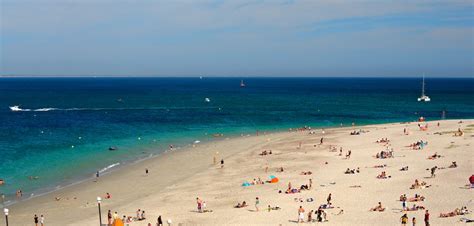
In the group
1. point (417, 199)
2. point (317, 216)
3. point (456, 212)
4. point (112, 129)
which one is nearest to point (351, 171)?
point (417, 199)

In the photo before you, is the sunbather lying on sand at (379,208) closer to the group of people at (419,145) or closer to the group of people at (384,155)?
the group of people at (384,155)

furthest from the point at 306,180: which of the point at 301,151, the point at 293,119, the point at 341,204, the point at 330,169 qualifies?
the point at 293,119

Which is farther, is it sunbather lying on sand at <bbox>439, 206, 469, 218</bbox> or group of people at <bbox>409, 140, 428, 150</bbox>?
group of people at <bbox>409, 140, 428, 150</bbox>

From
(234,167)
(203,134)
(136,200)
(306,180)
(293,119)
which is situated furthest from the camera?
(293,119)

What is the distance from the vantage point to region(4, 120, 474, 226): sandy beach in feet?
92.4

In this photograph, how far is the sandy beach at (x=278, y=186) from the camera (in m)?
28.2

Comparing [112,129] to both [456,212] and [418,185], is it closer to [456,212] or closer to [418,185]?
[418,185]

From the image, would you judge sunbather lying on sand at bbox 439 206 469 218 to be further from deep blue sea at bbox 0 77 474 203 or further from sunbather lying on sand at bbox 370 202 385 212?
deep blue sea at bbox 0 77 474 203

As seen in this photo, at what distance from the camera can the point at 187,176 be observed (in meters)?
42.0

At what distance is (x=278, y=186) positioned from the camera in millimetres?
35938

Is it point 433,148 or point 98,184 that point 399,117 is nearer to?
point 433,148

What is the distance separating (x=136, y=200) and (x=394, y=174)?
60.8 feet

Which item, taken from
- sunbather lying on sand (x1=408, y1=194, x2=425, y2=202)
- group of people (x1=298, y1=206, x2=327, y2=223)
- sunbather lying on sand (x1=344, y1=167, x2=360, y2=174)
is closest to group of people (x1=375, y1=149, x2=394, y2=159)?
sunbather lying on sand (x1=344, y1=167, x2=360, y2=174)

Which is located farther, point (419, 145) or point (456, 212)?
point (419, 145)
